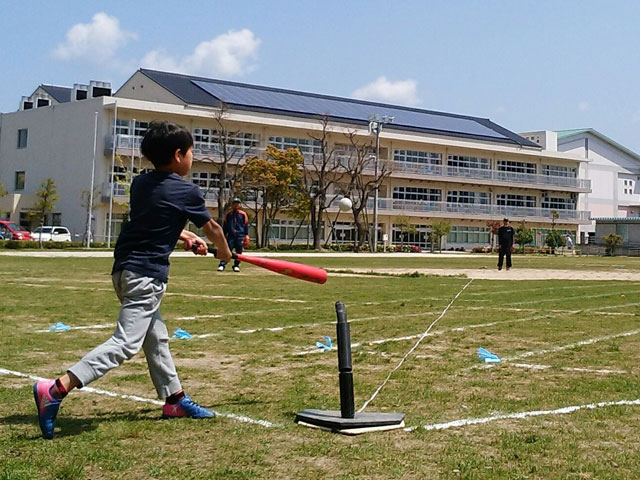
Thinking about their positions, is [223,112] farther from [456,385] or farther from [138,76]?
[456,385]

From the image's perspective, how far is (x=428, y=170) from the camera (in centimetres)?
7594

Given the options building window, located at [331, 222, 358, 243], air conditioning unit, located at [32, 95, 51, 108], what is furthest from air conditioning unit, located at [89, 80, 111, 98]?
building window, located at [331, 222, 358, 243]

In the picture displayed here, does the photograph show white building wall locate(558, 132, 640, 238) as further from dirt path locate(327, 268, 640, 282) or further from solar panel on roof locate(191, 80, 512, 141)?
dirt path locate(327, 268, 640, 282)

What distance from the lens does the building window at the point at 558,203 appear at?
3415 inches

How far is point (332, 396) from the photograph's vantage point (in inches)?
223

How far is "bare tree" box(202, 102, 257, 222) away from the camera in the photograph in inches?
2370

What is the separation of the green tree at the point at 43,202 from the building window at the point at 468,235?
39.2 meters

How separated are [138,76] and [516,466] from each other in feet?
228

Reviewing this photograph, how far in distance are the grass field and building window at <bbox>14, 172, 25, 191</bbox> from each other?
193ft

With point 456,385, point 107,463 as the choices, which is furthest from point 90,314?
point 107,463

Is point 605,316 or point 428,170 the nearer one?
point 605,316

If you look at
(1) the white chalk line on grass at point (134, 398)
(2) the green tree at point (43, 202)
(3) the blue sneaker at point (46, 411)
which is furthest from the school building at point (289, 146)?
(3) the blue sneaker at point (46, 411)

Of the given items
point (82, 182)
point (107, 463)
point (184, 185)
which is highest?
point (82, 182)

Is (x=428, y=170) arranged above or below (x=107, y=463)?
above
